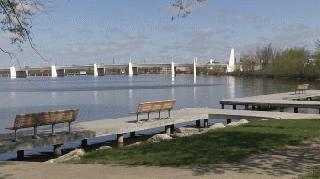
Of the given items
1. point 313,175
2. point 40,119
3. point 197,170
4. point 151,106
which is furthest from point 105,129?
point 313,175

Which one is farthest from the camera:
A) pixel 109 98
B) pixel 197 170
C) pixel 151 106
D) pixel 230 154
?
pixel 109 98

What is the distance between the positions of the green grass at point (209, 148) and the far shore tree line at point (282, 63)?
94451 mm

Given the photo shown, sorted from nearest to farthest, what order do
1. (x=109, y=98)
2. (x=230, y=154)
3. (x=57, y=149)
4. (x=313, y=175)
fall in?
1. (x=313, y=175)
2. (x=230, y=154)
3. (x=57, y=149)
4. (x=109, y=98)

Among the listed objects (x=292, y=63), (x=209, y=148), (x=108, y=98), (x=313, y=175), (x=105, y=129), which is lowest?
(x=108, y=98)

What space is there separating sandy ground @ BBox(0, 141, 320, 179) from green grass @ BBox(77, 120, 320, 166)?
0.54m

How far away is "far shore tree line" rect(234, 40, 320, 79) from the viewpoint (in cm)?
12575

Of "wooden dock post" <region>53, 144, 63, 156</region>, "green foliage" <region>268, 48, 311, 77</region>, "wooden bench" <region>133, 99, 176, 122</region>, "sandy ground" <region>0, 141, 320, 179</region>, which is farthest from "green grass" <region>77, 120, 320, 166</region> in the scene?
"green foliage" <region>268, 48, 311, 77</region>

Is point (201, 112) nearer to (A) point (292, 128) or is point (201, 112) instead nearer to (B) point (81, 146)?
(B) point (81, 146)

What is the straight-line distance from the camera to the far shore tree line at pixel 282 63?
4951 inches

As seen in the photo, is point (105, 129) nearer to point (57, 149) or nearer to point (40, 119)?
point (57, 149)

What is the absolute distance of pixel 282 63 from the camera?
464 feet

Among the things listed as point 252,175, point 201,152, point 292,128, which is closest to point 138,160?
point 201,152

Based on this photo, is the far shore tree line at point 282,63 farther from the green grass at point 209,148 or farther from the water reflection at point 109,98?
the green grass at point 209,148

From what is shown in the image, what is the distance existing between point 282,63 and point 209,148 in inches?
5208
